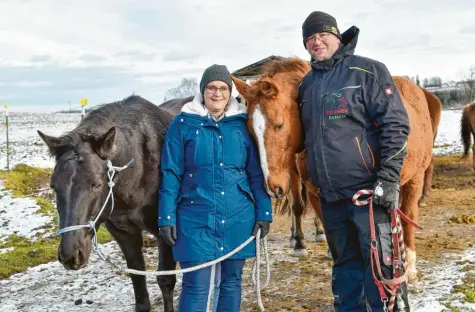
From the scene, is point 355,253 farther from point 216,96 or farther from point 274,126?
point 216,96

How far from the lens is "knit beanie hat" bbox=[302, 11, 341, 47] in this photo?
2873mm

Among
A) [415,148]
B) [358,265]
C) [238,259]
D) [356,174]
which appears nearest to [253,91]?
[356,174]

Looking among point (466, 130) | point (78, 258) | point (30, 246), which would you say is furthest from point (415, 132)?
point (466, 130)

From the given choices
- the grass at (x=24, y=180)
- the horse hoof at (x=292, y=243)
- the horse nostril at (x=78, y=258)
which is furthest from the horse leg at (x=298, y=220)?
the grass at (x=24, y=180)

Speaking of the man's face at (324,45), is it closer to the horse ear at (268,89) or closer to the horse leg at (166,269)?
the horse ear at (268,89)

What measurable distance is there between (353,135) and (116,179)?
1.65 m

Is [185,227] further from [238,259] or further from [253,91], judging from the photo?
[253,91]

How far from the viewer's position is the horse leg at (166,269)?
3694 millimetres

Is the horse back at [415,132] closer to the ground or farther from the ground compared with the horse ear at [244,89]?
closer to the ground

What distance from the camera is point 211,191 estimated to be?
114 inches

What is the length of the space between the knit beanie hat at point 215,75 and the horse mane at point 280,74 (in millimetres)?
194

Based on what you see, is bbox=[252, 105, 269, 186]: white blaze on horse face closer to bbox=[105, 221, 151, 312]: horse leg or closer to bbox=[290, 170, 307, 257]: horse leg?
bbox=[105, 221, 151, 312]: horse leg

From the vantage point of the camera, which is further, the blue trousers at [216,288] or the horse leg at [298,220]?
the horse leg at [298,220]

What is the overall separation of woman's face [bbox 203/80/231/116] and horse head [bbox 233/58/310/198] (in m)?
0.16
